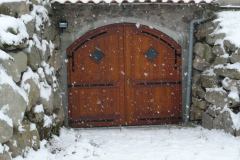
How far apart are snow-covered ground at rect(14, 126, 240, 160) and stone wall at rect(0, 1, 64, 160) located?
319 mm

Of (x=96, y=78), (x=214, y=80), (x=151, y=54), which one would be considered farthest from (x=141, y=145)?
(x=151, y=54)

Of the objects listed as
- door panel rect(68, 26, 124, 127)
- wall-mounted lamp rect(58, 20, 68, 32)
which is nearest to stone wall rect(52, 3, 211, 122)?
wall-mounted lamp rect(58, 20, 68, 32)

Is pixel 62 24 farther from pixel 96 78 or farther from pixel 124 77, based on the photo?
pixel 124 77

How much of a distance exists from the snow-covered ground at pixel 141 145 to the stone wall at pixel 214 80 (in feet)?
1.04

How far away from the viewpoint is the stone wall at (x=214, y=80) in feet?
27.9

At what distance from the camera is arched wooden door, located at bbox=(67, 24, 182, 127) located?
9844mm

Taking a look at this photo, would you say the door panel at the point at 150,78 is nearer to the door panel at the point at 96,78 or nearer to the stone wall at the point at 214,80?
the door panel at the point at 96,78

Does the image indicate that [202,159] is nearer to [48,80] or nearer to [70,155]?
[70,155]

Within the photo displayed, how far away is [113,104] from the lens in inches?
→ 393

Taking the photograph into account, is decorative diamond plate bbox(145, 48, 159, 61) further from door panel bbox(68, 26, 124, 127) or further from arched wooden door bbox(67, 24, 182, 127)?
door panel bbox(68, 26, 124, 127)

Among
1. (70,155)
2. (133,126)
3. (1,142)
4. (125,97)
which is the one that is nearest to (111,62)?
(125,97)

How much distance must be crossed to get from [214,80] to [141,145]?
2203mm

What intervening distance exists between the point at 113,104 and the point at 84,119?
2.42ft

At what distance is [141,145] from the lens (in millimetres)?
8078
